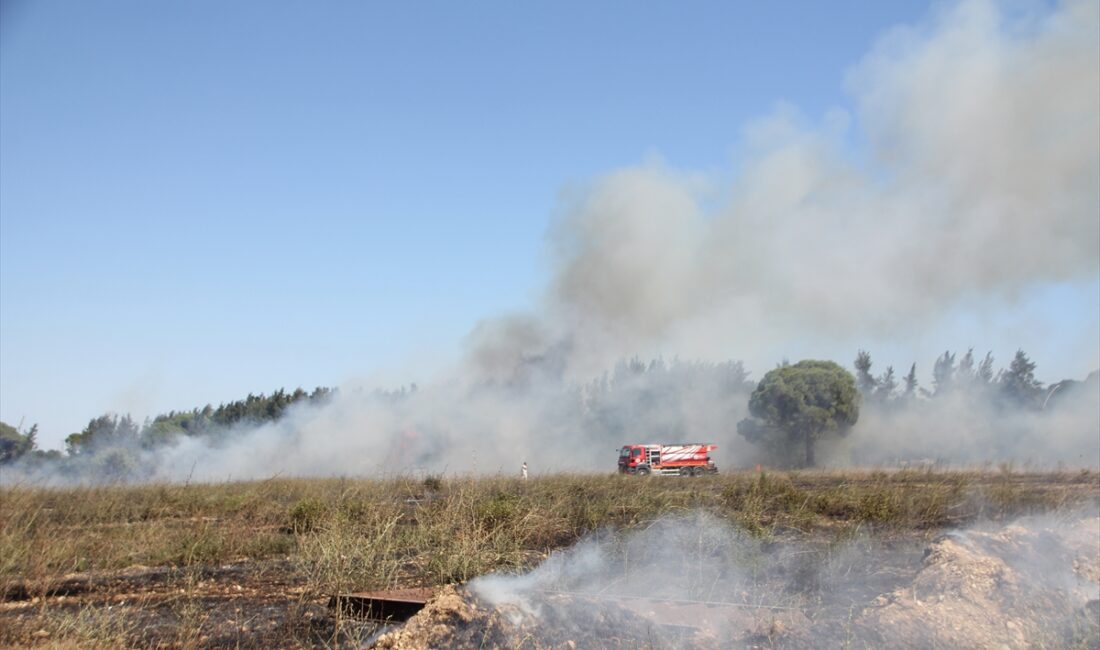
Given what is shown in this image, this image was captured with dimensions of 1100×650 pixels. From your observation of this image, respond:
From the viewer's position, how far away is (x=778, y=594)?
7082 millimetres

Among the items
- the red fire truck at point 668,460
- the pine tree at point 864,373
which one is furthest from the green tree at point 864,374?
the red fire truck at point 668,460

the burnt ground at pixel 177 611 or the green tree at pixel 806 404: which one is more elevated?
the green tree at pixel 806 404

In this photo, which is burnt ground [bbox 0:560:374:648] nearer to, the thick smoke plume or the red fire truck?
the thick smoke plume

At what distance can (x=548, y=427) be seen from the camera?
48.9 meters

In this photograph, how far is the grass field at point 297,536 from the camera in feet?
19.9

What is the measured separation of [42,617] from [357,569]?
2.32 metres

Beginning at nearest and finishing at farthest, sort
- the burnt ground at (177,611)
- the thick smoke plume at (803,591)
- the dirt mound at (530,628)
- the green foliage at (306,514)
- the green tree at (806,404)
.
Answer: the dirt mound at (530,628) < the burnt ground at (177,611) < the thick smoke plume at (803,591) < the green foliage at (306,514) < the green tree at (806,404)

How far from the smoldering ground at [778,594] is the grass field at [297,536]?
2.18ft

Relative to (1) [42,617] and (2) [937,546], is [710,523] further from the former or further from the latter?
(1) [42,617]

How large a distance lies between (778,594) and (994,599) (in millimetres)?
1916

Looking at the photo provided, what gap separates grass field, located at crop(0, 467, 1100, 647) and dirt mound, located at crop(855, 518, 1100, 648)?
200 cm

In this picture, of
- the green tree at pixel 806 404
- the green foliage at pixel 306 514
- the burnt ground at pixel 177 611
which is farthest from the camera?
the green tree at pixel 806 404

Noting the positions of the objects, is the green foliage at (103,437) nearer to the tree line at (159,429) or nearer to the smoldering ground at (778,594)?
the tree line at (159,429)

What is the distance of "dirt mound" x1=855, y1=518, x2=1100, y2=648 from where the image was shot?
615cm
